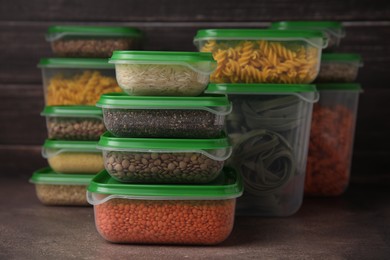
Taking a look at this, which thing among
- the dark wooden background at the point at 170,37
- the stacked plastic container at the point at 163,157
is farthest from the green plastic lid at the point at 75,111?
the dark wooden background at the point at 170,37

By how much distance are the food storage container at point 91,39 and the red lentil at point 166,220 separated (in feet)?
1.44

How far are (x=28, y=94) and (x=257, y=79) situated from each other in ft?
2.33

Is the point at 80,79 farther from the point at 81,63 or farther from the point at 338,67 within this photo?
the point at 338,67

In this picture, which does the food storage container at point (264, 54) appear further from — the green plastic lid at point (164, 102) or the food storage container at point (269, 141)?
the green plastic lid at point (164, 102)

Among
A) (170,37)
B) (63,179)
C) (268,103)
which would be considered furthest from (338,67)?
(63,179)

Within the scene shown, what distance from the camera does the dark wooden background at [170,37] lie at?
58.9 inches

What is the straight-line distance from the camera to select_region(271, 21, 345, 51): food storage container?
1355mm

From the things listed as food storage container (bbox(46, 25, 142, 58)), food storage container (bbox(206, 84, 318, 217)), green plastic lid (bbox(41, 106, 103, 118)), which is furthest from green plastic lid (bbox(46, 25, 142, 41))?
food storage container (bbox(206, 84, 318, 217))

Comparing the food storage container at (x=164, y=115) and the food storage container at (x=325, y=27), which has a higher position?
the food storage container at (x=325, y=27)

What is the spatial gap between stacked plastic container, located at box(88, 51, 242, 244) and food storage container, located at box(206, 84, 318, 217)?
0.16m

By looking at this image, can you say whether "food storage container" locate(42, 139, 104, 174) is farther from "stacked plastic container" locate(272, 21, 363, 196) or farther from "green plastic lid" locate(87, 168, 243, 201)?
"stacked plastic container" locate(272, 21, 363, 196)

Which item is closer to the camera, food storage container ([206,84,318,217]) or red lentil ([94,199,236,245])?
red lentil ([94,199,236,245])

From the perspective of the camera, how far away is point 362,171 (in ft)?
5.08

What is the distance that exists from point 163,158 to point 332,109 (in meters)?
0.51
